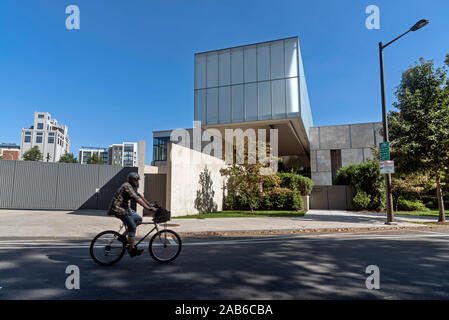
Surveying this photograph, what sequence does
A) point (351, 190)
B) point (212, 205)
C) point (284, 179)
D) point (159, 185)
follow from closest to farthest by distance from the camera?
point (159, 185) < point (212, 205) < point (284, 179) < point (351, 190)

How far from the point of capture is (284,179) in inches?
874

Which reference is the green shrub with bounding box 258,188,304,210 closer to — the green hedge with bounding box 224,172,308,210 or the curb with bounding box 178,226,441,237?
the green hedge with bounding box 224,172,308,210

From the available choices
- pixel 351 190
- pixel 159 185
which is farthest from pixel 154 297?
pixel 351 190

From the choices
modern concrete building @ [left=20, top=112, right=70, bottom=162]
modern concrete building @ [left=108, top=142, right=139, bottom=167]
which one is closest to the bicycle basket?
modern concrete building @ [left=20, top=112, right=70, bottom=162]

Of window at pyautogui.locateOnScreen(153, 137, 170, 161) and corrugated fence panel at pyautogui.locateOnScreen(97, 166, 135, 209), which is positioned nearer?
corrugated fence panel at pyautogui.locateOnScreen(97, 166, 135, 209)

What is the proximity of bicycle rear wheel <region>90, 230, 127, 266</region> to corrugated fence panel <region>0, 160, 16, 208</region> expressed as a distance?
69.2 ft

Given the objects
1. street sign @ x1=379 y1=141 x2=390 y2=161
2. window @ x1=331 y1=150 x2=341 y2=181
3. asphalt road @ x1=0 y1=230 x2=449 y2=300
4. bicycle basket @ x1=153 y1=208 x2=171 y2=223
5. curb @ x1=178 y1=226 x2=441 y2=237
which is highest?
window @ x1=331 y1=150 x2=341 y2=181

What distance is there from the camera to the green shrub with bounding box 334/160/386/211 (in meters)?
21.7

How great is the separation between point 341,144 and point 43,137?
399ft

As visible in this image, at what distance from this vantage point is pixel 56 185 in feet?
70.7

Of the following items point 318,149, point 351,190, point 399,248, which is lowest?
point 399,248

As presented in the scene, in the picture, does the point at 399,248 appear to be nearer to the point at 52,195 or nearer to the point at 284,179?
the point at 284,179

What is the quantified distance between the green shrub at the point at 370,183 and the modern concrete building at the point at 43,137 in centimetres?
11932
